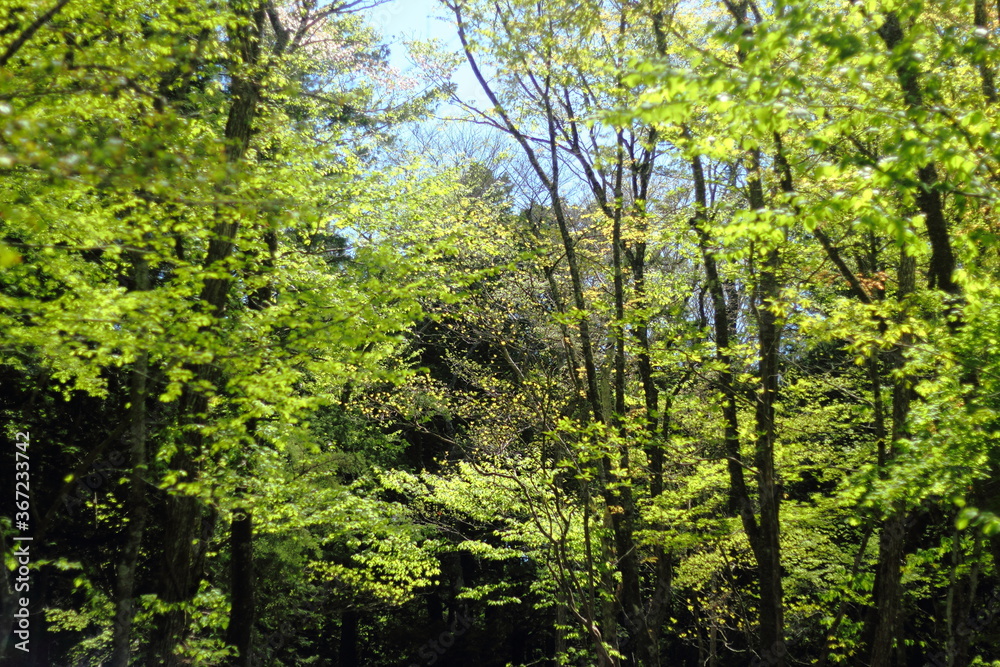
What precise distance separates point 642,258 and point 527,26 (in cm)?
448

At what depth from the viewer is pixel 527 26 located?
841 cm

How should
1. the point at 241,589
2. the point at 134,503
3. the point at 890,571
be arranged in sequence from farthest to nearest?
the point at 241,589, the point at 134,503, the point at 890,571

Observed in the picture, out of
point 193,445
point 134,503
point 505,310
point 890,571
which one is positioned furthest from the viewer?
point 505,310

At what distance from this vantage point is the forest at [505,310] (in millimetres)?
3666

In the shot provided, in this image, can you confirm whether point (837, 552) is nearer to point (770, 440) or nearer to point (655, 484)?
point (655, 484)

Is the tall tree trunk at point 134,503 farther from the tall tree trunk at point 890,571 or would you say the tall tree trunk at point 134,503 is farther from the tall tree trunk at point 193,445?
the tall tree trunk at point 890,571

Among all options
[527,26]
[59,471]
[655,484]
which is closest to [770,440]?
[655,484]

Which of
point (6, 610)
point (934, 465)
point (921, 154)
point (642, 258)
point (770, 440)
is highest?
point (642, 258)

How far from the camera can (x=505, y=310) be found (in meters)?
11.5

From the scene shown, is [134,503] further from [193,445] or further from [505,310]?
[505,310]

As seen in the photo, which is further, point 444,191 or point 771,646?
point 444,191

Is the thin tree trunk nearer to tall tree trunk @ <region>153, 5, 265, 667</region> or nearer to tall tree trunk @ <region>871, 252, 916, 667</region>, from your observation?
tall tree trunk @ <region>153, 5, 265, 667</region>

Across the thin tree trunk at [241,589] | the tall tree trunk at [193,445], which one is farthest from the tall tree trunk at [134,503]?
the thin tree trunk at [241,589]

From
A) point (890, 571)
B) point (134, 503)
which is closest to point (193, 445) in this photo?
point (134, 503)
